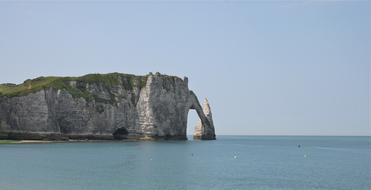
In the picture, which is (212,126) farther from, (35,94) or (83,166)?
(83,166)

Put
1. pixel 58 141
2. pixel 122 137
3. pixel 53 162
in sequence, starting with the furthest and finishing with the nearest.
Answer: pixel 122 137 → pixel 58 141 → pixel 53 162

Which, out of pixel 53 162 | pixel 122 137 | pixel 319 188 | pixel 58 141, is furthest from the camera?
pixel 122 137

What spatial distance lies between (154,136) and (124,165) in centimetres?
7056

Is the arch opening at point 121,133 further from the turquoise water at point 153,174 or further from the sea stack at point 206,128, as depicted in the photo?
the turquoise water at point 153,174

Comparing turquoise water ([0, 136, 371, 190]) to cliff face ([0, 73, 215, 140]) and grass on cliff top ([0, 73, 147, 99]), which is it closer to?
cliff face ([0, 73, 215, 140])

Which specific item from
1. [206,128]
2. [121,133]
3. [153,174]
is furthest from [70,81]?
[153,174]

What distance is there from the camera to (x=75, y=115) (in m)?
123

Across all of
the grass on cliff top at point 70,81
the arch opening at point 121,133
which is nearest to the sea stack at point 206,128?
the grass on cliff top at point 70,81

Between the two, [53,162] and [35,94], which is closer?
[53,162]

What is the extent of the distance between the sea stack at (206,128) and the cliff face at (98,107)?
2946 millimetres

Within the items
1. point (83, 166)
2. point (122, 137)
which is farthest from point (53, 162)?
point (122, 137)

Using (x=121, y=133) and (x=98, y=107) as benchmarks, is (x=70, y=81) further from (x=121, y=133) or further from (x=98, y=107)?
(x=121, y=133)

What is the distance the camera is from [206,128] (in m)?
155

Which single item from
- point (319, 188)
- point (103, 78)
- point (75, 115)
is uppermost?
point (103, 78)
